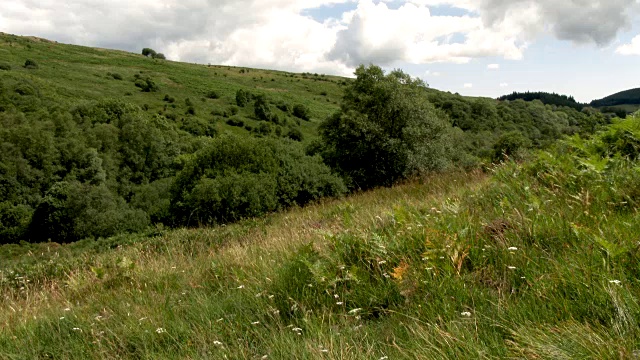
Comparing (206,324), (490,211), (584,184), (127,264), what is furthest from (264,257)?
(584,184)

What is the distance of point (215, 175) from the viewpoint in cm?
2511

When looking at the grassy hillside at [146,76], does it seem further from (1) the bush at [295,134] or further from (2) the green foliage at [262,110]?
(1) the bush at [295,134]

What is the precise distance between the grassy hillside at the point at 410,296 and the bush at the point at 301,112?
10023 cm

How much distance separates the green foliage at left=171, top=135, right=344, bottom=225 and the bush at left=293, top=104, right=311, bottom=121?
75.8 metres

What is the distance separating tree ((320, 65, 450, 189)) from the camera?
3086cm

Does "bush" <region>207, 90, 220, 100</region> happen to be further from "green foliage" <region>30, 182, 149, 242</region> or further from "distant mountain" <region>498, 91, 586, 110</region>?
"distant mountain" <region>498, 91, 586, 110</region>

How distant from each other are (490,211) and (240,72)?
15777 centimetres

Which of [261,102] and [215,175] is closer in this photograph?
[215,175]

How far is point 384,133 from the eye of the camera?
1236 inches

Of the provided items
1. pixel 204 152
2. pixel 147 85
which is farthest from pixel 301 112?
pixel 204 152

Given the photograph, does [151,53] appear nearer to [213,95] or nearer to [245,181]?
[213,95]

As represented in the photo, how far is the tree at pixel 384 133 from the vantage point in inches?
1215

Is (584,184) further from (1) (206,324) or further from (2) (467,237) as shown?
(1) (206,324)

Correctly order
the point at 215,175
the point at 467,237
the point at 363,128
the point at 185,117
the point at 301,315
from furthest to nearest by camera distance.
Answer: the point at 185,117 → the point at 363,128 → the point at 215,175 → the point at 467,237 → the point at 301,315
